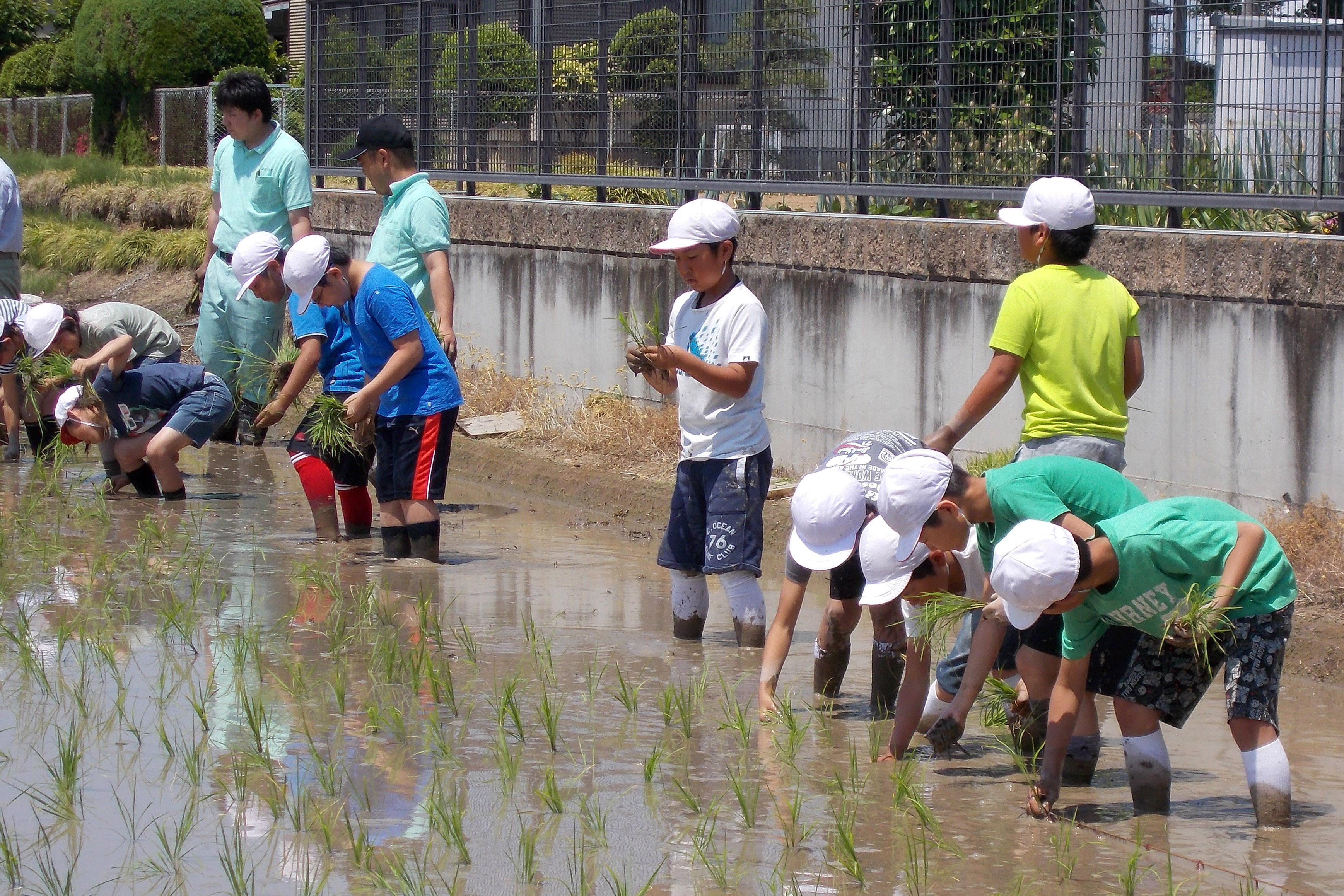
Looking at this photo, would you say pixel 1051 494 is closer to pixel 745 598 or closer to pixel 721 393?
pixel 721 393

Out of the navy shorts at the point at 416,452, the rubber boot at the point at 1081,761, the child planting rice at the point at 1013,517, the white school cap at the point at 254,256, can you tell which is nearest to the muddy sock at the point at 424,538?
the navy shorts at the point at 416,452

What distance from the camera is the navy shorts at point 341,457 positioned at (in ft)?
25.6

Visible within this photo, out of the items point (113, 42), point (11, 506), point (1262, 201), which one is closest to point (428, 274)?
point (11, 506)

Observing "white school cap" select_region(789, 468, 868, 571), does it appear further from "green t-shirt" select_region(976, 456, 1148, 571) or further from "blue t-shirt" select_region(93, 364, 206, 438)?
"blue t-shirt" select_region(93, 364, 206, 438)

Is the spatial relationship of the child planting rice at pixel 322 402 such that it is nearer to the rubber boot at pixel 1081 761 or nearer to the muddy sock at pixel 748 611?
the muddy sock at pixel 748 611

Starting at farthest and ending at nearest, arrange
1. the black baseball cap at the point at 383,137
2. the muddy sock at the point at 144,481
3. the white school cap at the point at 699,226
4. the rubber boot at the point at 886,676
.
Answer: the muddy sock at the point at 144,481 → the black baseball cap at the point at 383,137 → the white school cap at the point at 699,226 → the rubber boot at the point at 886,676

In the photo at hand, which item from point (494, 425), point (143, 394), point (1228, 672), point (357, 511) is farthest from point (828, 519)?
point (494, 425)

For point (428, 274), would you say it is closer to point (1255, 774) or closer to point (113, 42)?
point (1255, 774)

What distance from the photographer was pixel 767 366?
962cm

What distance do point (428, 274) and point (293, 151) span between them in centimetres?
163

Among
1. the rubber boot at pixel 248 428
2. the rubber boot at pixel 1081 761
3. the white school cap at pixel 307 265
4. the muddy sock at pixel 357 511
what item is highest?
the white school cap at pixel 307 265

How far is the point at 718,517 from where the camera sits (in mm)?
6301

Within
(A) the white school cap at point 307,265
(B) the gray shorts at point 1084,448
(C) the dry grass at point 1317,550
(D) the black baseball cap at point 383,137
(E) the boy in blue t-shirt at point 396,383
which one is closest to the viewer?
(B) the gray shorts at point 1084,448

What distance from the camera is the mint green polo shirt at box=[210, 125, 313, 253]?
9.69 meters
